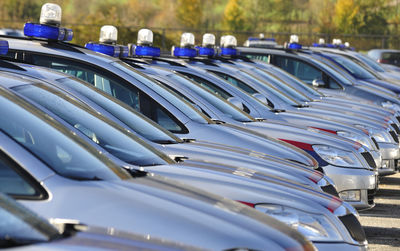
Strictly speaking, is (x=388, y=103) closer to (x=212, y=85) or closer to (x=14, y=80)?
(x=212, y=85)

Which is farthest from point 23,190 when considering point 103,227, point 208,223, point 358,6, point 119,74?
point 358,6

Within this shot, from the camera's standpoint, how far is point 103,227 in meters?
3.25

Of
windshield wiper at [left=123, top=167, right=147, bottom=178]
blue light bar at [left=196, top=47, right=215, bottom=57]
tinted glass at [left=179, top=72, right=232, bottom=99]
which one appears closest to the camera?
windshield wiper at [left=123, top=167, right=147, bottom=178]

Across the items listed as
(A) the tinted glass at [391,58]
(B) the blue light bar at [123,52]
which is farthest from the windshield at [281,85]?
(A) the tinted glass at [391,58]

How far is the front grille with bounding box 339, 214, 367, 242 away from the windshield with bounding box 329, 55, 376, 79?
14196 mm

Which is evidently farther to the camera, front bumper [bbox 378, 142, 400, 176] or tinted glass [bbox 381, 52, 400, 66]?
tinted glass [bbox 381, 52, 400, 66]

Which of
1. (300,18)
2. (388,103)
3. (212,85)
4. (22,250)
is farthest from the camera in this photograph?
(300,18)

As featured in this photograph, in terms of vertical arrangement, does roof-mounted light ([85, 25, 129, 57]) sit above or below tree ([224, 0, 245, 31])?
above

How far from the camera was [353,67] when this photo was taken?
1986 cm

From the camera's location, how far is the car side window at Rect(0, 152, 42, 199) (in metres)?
3.46

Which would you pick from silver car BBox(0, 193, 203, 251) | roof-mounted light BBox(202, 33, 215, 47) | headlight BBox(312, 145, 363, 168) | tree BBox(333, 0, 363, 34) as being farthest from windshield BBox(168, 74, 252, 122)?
tree BBox(333, 0, 363, 34)

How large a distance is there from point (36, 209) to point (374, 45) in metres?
48.7

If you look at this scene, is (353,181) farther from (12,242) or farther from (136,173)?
(12,242)

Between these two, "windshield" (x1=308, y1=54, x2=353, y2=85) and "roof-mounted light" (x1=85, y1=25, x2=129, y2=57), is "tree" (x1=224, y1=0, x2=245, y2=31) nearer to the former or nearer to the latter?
"windshield" (x1=308, y1=54, x2=353, y2=85)
